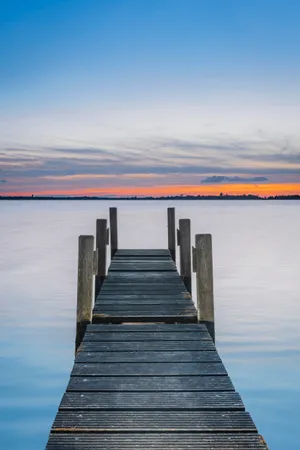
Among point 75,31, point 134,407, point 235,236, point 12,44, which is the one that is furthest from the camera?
point 235,236

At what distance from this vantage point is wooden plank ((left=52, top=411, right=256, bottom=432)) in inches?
129

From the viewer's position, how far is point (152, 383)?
164 inches

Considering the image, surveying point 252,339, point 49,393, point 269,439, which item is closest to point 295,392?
point 269,439

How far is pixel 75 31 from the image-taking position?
22.5 meters

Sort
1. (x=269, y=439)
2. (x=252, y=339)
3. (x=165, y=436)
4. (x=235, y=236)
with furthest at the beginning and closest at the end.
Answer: (x=235, y=236), (x=252, y=339), (x=269, y=439), (x=165, y=436)

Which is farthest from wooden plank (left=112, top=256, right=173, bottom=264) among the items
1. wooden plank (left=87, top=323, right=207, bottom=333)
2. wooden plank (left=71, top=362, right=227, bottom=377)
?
wooden plank (left=71, top=362, right=227, bottom=377)

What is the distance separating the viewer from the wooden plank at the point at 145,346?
5156 mm

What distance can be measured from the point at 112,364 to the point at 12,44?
77.0ft

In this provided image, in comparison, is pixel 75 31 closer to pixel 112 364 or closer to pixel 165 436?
pixel 112 364

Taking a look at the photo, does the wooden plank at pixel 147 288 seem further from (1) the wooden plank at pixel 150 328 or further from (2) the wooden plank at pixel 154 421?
(2) the wooden plank at pixel 154 421

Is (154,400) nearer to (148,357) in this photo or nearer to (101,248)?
(148,357)

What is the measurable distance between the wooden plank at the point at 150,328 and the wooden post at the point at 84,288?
8.6 inches

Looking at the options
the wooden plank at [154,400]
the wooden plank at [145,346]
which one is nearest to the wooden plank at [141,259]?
the wooden plank at [145,346]

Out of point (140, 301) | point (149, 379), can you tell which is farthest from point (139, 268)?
point (149, 379)
